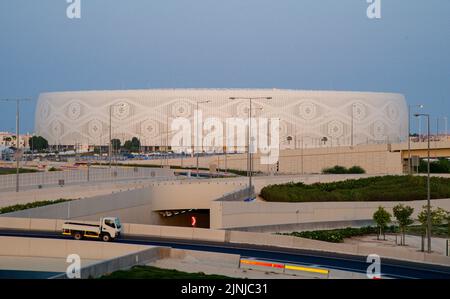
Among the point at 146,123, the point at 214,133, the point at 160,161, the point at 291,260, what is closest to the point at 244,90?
the point at 214,133

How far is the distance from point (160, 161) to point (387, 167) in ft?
84.7

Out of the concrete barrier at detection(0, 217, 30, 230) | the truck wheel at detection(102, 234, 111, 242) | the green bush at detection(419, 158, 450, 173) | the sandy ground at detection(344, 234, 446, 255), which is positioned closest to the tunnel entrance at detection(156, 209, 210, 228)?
the sandy ground at detection(344, 234, 446, 255)

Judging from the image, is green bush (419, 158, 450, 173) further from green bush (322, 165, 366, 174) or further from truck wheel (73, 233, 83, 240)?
truck wheel (73, 233, 83, 240)

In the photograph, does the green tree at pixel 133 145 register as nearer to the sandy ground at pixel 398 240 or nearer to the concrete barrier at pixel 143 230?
the sandy ground at pixel 398 240

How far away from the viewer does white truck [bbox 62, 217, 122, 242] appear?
29.6 m

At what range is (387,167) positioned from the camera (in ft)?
292

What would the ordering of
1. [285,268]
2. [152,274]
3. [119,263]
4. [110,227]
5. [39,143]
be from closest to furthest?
1. [152,274]
2. [119,263]
3. [285,268]
4. [110,227]
5. [39,143]

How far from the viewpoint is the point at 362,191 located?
53094 millimetres

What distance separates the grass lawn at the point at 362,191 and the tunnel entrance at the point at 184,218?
15.2 ft

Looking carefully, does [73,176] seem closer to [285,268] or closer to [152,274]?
[285,268]

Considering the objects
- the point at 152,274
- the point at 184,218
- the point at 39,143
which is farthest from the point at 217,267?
the point at 39,143

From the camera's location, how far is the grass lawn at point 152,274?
62.7 ft

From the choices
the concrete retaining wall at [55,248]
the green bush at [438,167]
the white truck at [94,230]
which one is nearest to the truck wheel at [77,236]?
the white truck at [94,230]

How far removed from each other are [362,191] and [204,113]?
91.7 m
